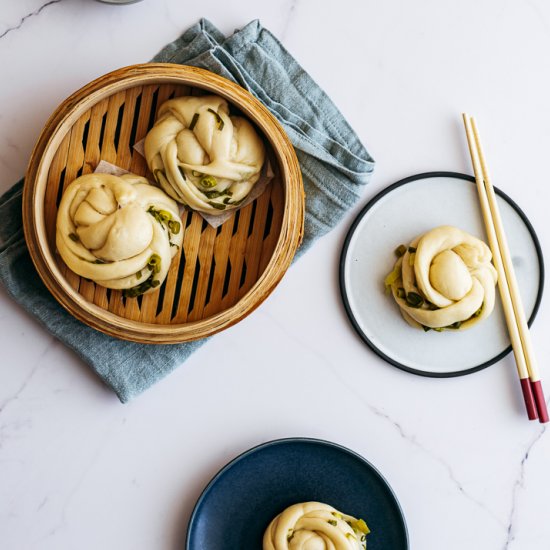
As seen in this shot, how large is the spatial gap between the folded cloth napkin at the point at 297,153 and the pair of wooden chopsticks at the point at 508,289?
272 mm

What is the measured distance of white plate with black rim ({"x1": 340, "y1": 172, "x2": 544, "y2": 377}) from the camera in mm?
1428

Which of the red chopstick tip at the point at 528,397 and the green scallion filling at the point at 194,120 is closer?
the green scallion filling at the point at 194,120

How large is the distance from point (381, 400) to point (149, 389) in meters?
0.54

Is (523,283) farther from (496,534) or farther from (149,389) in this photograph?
(149,389)

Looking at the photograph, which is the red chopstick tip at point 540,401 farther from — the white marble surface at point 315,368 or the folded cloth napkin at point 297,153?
the folded cloth napkin at point 297,153

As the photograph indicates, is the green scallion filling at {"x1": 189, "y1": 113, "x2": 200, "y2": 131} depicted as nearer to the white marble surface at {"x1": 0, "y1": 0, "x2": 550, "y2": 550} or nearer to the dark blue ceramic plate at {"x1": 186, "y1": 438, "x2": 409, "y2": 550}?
the white marble surface at {"x1": 0, "y1": 0, "x2": 550, "y2": 550}

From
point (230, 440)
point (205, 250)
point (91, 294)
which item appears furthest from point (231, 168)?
point (230, 440)

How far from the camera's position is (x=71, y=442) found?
4.64 feet

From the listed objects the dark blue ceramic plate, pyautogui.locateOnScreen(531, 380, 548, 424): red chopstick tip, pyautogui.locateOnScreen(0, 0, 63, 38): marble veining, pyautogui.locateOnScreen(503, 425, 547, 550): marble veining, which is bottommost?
pyautogui.locateOnScreen(503, 425, 547, 550): marble veining

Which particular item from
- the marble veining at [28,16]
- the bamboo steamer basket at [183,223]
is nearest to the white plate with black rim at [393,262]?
the bamboo steamer basket at [183,223]

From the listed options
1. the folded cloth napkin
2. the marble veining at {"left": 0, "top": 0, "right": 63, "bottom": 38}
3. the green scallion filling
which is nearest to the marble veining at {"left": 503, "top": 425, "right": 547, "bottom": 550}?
the folded cloth napkin

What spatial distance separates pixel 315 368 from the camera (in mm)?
1451

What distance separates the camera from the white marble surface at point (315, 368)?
1.40 metres

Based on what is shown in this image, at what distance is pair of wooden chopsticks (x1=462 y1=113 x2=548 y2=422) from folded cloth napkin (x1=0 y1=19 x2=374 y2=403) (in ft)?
0.89
